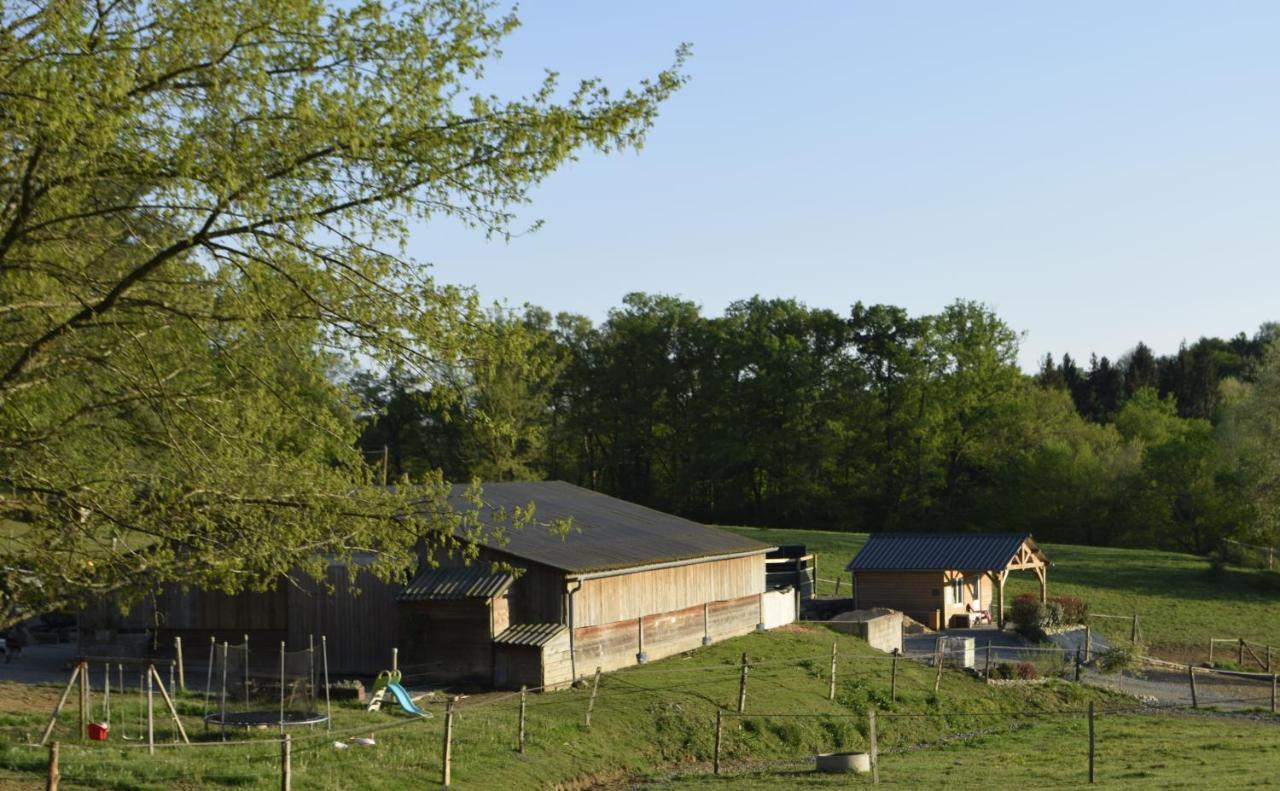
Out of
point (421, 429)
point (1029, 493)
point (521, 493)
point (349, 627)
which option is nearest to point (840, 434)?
point (1029, 493)

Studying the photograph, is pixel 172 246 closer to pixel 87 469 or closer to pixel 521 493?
pixel 87 469

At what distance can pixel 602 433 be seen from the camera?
90625 mm

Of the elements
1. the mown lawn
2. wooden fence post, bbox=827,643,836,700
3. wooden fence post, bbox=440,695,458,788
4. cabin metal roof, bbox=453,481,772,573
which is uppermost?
A: cabin metal roof, bbox=453,481,772,573

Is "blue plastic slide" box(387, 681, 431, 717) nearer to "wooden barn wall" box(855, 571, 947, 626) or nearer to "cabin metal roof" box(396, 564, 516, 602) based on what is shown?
"cabin metal roof" box(396, 564, 516, 602)

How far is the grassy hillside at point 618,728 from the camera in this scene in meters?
19.2

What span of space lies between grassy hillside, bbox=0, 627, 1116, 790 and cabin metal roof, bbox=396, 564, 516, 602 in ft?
8.15

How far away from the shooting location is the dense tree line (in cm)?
7806

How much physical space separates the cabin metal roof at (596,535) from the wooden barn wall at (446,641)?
1746 mm

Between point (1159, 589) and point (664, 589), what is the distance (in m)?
32.1

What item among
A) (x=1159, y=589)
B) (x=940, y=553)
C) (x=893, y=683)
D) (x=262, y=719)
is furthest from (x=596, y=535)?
(x=1159, y=589)

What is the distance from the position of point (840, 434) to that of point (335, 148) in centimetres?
7160

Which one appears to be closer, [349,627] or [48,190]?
[48,190]

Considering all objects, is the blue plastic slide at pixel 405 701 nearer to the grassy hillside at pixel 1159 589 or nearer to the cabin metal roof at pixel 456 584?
the cabin metal roof at pixel 456 584

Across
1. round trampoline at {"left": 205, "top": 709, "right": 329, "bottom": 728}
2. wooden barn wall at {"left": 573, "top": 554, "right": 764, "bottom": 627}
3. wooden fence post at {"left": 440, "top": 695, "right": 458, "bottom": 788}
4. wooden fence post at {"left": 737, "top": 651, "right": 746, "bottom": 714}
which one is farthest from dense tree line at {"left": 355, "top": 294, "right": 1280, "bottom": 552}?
wooden fence post at {"left": 440, "top": 695, "right": 458, "bottom": 788}
